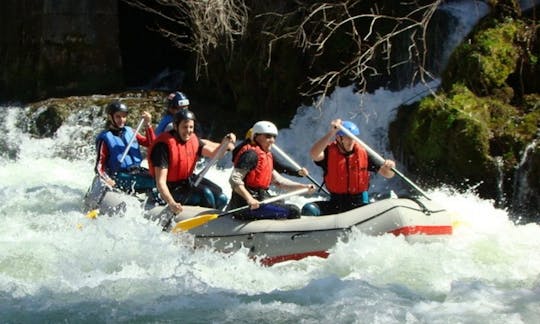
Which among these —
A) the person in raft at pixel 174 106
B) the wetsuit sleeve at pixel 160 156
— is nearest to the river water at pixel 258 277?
the wetsuit sleeve at pixel 160 156

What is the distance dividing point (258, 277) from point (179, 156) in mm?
1645

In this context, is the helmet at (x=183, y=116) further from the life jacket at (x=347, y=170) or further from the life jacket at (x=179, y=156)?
the life jacket at (x=347, y=170)

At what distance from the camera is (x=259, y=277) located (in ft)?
23.1

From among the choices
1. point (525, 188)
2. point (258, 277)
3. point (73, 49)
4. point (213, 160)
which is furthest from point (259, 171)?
point (73, 49)

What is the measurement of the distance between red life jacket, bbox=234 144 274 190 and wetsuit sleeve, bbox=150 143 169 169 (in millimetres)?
763

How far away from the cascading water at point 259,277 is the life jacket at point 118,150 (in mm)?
690

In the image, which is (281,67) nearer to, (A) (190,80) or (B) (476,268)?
(A) (190,80)

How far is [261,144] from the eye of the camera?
7.62 meters

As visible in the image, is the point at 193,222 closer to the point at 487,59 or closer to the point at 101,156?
the point at 101,156

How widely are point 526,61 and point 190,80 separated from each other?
6426mm

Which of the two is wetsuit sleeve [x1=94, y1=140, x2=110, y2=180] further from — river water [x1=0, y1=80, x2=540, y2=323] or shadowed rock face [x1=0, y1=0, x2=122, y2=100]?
shadowed rock face [x1=0, y1=0, x2=122, y2=100]

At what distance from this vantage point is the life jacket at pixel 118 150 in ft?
29.7

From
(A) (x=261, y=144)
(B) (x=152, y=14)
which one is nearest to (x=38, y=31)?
(B) (x=152, y=14)

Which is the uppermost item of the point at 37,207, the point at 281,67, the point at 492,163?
the point at 281,67
